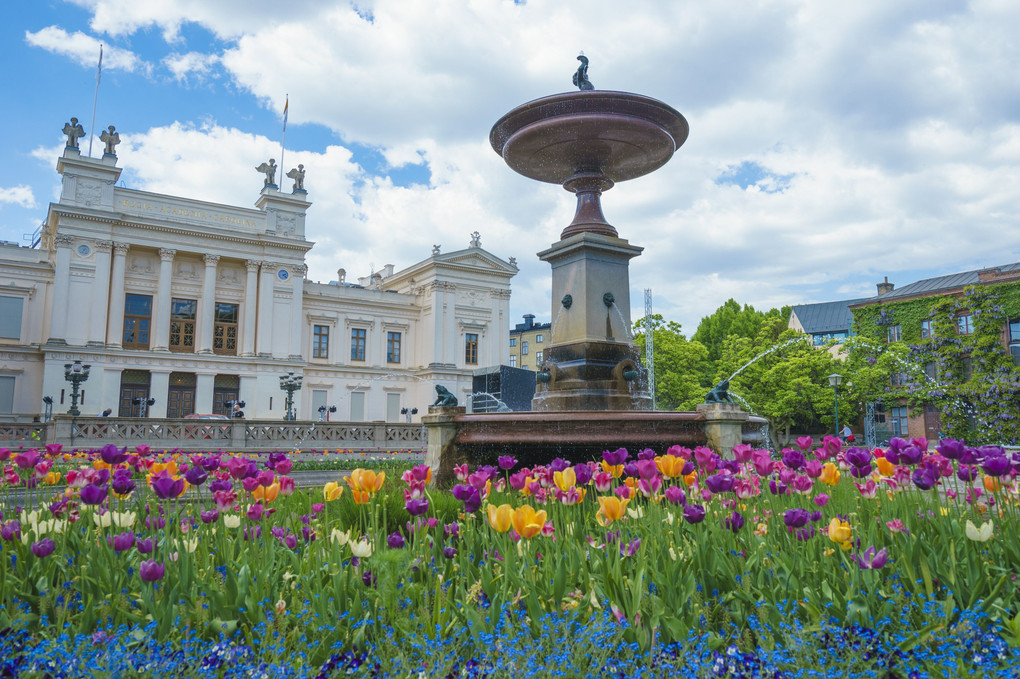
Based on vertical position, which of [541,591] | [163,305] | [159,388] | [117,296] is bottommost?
[541,591]

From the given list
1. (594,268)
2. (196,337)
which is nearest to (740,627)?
(594,268)

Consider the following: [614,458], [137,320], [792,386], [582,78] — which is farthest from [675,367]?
[614,458]

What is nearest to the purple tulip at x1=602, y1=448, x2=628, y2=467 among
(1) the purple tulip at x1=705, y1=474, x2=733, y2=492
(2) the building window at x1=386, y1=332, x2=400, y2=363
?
(1) the purple tulip at x1=705, y1=474, x2=733, y2=492

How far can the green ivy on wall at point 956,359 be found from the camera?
28.3 meters

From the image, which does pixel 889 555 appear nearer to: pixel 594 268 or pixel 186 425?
pixel 594 268

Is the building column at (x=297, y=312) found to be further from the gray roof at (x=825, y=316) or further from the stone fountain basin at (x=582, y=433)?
the gray roof at (x=825, y=316)

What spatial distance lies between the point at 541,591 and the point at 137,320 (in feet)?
163

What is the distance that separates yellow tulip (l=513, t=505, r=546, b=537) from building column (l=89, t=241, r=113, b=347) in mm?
47268

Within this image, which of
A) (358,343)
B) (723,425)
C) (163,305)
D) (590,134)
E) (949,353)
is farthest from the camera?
(358,343)

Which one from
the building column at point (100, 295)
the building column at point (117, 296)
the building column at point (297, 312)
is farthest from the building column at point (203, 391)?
the building column at point (100, 295)

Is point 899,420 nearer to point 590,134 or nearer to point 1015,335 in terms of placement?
point 1015,335

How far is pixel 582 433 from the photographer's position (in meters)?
7.12

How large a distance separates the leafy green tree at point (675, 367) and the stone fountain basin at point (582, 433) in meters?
40.1

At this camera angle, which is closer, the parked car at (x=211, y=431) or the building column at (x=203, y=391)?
the parked car at (x=211, y=431)
